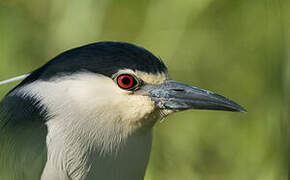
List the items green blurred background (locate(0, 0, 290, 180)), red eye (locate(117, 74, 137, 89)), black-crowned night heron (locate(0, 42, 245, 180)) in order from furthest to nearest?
1. green blurred background (locate(0, 0, 290, 180))
2. red eye (locate(117, 74, 137, 89))
3. black-crowned night heron (locate(0, 42, 245, 180))

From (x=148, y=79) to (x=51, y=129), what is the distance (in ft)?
1.77

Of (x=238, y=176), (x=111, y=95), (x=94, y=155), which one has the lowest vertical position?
(x=238, y=176)

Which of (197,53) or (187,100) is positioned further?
(197,53)

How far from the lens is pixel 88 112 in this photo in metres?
2.90

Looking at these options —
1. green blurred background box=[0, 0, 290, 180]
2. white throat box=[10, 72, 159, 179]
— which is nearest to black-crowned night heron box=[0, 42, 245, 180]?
white throat box=[10, 72, 159, 179]

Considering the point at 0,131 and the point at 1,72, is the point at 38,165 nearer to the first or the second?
the point at 0,131

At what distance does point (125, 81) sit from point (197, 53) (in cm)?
208

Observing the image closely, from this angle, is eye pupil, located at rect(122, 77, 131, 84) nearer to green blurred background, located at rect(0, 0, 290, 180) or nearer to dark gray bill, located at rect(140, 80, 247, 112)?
dark gray bill, located at rect(140, 80, 247, 112)

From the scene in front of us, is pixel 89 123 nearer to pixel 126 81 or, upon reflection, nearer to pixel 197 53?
pixel 126 81

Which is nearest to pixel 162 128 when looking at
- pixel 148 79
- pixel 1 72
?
pixel 1 72

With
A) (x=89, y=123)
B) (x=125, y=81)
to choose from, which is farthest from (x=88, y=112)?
(x=125, y=81)

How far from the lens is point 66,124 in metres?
2.86

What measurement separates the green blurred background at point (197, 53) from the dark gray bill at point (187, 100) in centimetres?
102

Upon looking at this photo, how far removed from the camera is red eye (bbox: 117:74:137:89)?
2.93m
